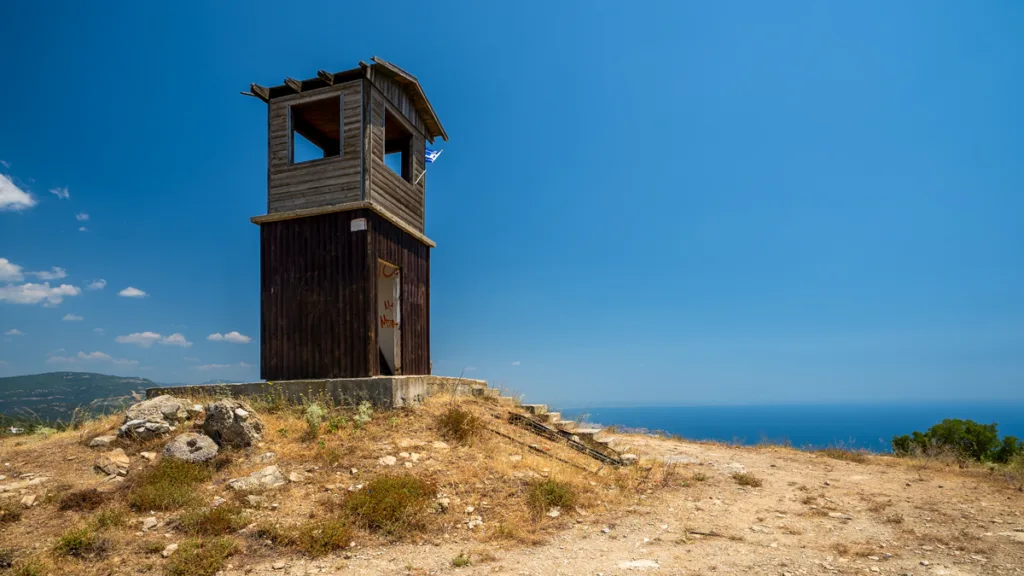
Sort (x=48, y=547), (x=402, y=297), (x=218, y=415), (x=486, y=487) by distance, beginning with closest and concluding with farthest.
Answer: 1. (x=48, y=547)
2. (x=486, y=487)
3. (x=218, y=415)
4. (x=402, y=297)

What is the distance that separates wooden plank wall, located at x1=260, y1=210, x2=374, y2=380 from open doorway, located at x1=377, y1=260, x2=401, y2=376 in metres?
1.20

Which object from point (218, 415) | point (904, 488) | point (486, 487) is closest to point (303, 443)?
point (218, 415)

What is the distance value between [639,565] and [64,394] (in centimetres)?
3784

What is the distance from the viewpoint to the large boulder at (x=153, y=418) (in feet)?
28.0

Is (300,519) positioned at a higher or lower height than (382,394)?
lower

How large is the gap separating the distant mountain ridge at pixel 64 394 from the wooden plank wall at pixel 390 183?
637cm

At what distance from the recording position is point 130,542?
5.68 m

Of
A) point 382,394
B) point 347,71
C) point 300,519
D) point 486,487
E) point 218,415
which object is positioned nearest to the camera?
point 300,519

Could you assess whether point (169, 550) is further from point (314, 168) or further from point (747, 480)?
point (747, 480)

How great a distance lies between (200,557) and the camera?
520 cm

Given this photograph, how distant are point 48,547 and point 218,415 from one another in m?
2.78

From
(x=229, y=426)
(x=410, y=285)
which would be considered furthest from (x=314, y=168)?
(x=229, y=426)

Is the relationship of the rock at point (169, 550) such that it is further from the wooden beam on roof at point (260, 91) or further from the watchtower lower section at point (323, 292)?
the wooden beam on roof at point (260, 91)

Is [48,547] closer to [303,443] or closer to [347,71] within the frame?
[303,443]
